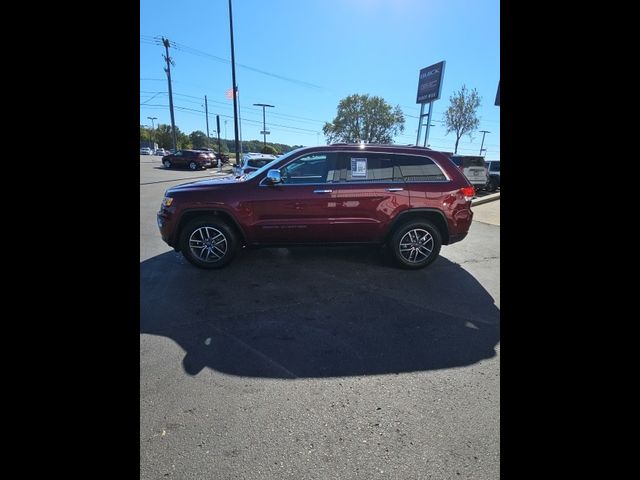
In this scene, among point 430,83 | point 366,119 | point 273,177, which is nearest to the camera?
point 273,177

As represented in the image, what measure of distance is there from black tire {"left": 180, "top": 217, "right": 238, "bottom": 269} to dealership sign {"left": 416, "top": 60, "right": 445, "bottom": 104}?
17320 mm

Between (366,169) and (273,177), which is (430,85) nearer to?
(366,169)

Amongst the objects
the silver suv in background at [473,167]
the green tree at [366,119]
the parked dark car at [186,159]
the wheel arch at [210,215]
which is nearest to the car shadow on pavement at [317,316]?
the wheel arch at [210,215]

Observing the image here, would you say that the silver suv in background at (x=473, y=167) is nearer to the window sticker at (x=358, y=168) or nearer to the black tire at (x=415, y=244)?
the black tire at (x=415, y=244)

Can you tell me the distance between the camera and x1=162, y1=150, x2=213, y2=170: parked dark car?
29.8m

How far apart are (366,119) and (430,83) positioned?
39739mm

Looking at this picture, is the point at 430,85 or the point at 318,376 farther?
the point at 430,85

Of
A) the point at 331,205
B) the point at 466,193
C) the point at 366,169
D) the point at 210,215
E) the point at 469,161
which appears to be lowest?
the point at 210,215

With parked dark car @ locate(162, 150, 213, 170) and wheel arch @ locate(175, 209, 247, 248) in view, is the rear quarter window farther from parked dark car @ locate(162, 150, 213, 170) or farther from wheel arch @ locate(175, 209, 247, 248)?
parked dark car @ locate(162, 150, 213, 170)

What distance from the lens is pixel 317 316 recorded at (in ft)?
11.1

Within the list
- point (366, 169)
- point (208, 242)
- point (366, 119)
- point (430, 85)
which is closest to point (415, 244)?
point (366, 169)

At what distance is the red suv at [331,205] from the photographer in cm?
456

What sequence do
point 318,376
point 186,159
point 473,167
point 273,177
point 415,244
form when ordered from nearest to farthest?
point 318,376 < point 273,177 < point 415,244 < point 473,167 < point 186,159
